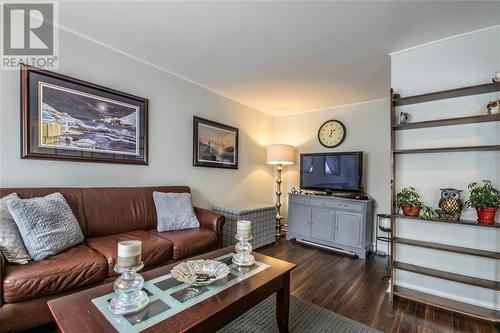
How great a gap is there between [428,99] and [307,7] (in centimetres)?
142

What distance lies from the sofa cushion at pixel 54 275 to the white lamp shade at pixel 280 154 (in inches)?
121

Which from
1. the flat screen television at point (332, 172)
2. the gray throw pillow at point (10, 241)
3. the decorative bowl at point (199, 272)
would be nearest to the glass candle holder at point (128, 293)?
the decorative bowl at point (199, 272)

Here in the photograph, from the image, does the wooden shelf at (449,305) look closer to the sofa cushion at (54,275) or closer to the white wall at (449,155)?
the white wall at (449,155)

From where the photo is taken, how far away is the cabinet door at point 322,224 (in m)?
3.52

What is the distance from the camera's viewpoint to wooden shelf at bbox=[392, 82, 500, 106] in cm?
185

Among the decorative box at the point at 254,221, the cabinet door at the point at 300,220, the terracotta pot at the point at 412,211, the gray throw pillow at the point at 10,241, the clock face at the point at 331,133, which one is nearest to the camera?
the gray throw pillow at the point at 10,241

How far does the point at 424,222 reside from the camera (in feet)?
7.20

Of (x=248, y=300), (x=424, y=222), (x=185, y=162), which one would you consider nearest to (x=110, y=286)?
(x=248, y=300)

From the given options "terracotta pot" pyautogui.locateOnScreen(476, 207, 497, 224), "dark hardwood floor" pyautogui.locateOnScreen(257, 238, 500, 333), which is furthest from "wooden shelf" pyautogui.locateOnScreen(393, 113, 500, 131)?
"dark hardwood floor" pyautogui.locateOnScreen(257, 238, 500, 333)

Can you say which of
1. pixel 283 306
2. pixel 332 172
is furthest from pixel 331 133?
pixel 283 306

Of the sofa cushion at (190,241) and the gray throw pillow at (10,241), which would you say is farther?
the sofa cushion at (190,241)

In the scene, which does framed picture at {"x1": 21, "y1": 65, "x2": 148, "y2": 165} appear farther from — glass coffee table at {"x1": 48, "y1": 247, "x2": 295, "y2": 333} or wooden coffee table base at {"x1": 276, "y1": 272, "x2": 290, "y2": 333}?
wooden coffee table base at {"x1": 276, "y1": 272, "x2": 290, "y2": 333}

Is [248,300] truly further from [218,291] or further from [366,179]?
[366,179]

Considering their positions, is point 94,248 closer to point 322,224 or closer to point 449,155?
point 322,224
